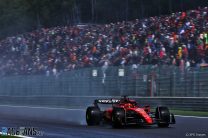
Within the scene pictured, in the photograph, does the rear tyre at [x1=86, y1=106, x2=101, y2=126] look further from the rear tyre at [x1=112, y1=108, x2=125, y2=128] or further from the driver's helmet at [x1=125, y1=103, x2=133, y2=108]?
the rear tyre at [x1=112, y1=108, x2=125, y2=128]

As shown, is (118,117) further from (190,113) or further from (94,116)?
(190,113)

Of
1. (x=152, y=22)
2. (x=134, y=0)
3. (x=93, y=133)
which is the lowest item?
(x=93, y=133)

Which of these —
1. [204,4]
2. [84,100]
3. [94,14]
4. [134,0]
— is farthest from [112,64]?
[94,14]

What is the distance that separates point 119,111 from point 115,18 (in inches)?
704

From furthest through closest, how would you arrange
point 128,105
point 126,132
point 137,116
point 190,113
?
point 190,113 → point 128,105 → point 137,116 → point 126,132

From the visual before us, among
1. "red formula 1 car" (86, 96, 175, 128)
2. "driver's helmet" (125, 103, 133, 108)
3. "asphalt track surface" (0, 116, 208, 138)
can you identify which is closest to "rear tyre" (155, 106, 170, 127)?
"red formula 1 car" (86, 96, 175, 128)

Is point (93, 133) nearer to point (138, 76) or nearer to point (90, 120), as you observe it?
point (90, 120)

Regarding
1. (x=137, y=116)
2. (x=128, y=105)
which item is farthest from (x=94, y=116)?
(x=137, y=116)

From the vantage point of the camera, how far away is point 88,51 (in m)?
26.6

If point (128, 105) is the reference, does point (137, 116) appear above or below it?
below

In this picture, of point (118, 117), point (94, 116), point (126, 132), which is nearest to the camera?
point (126, 132)

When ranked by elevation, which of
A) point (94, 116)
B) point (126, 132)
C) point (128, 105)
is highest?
point (128, 105)

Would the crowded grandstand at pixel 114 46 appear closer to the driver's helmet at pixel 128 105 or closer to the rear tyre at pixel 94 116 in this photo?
the rear tyre at pixel 94 116

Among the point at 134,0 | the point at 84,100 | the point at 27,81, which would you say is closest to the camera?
the point at 84,100
